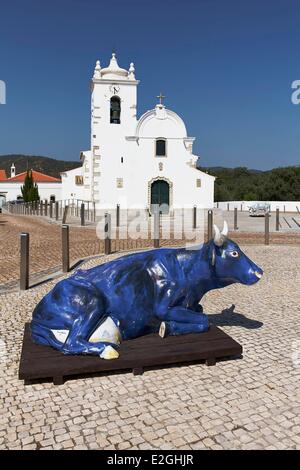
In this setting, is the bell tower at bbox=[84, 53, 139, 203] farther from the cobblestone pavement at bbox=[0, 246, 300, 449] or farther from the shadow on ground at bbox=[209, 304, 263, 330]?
the cobblestone pavement at bbox=[0, 246, 300, 449]

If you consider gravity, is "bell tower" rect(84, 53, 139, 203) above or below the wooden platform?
above

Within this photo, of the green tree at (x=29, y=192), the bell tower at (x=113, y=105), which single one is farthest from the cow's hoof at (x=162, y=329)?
the green tree at (x=29, y=192)

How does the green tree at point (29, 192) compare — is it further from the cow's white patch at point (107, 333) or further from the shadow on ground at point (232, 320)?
the cow's white patch at point (107, 333)

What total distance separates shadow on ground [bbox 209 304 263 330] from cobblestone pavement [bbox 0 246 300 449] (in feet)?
1.63

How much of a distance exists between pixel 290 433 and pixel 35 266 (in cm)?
834

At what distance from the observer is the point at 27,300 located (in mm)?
7328

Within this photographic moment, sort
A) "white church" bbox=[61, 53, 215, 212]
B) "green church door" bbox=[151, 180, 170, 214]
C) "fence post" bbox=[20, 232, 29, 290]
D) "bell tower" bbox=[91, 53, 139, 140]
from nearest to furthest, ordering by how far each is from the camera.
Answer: "fence post" bbox=[20, 232, 29, 290]
"white church" bbox=[61, 53, 215, 212]
"green church door" bbox=[151, 180, 170, 214]
"bell tower" bbox=[91, 53, 139, 140]

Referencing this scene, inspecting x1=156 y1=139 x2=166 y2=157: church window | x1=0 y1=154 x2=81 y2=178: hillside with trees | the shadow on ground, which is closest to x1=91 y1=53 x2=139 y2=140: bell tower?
x1=156 y1=139 x2=166 y2=157: church window

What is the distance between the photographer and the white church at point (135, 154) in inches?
1362

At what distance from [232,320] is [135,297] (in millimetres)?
2389

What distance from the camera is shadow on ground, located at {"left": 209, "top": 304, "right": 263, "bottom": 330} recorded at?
606 cm

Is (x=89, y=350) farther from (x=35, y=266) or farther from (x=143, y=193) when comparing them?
(x=143, y=193)
